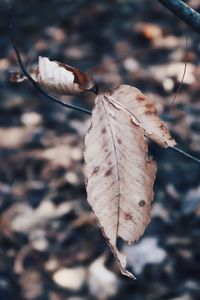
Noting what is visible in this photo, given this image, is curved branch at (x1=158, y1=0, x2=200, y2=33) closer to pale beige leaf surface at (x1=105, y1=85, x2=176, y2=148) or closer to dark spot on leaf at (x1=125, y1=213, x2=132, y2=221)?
pale beige leaf surface at (x1=105, y1=85, x2=176, y2=148)

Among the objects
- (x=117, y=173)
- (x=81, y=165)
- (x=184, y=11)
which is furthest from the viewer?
(x=81, y=165)

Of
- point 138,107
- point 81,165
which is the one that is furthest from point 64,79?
point 81,165

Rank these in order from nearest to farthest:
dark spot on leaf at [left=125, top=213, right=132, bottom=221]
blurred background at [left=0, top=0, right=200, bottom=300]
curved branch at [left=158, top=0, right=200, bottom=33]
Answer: curved branch at [left=158, top=0, right=200, bottom=33], dark spot on leaf at [left=125, top=213, right=132, bottom=221], blurred background at [left=0, top=0, right=200, bottom=300]

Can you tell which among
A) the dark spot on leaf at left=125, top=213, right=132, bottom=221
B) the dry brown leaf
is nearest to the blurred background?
the dark spot on leaf at left=125, top=213, right=132, bottom=221

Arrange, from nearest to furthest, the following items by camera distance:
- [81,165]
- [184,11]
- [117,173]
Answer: [184,11], [117,173], [81,165]

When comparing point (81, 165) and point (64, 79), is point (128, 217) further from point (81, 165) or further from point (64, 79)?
point (81, 165)

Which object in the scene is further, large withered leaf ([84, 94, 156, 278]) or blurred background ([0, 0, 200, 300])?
blurred background ([0, 0, 200, 300])

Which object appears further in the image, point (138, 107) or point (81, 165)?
point (81, 165)
